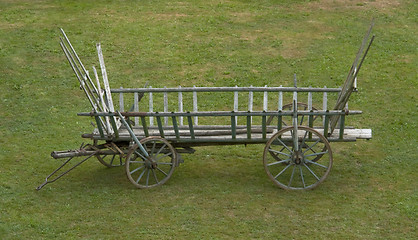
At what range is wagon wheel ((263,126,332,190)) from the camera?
12008 mm

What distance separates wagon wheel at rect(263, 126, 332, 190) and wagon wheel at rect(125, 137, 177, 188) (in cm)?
165

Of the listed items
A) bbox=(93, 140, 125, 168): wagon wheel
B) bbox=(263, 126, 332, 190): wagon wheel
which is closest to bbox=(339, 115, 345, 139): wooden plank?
bbox=(263, 126, 332, 190): wagon wheel

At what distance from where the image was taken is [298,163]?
478 inches

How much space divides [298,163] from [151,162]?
2.43m

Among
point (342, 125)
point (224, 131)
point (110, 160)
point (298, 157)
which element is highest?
point (342, 125)

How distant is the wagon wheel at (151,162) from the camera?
39.8 ft

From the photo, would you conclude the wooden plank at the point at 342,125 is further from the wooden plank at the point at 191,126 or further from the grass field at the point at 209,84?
the wooden plank at the point at 191,126

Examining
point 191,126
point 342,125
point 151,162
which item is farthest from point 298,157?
point 151,162

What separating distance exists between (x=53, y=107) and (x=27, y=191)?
3.79 m

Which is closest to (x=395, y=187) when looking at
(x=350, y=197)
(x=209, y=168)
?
(x=350, y=197)

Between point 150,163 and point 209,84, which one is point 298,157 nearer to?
point 150,163

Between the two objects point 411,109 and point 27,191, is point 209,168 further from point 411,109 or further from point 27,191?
point 411,109

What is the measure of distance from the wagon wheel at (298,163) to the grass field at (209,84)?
0.84 feet

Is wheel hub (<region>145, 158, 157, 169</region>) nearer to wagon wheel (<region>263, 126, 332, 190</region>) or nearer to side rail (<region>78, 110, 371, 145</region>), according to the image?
side rail (<region>78, 110, 371, 145</region>)
